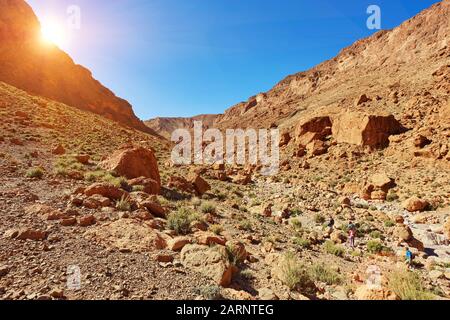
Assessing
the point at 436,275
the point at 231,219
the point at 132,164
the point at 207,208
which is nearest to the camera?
the point at 436,275

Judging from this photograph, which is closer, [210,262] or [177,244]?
[210,262]

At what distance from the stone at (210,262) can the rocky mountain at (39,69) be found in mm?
42191

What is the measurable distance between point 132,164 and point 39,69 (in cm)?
4200

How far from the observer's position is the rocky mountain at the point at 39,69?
41219 millimetres

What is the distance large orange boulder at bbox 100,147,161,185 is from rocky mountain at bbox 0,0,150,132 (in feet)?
108

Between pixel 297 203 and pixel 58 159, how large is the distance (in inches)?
509

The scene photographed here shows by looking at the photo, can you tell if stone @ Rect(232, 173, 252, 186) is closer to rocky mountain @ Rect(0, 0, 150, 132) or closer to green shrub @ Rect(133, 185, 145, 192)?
green shrub @ Rect(133, 185, 145, 192)

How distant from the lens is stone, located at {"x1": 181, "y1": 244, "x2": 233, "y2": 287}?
4.99 metres

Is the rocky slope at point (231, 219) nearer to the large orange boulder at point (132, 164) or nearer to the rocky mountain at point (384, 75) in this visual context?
the large orange boulder at point (132, 164)

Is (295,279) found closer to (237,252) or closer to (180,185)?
(237,252)

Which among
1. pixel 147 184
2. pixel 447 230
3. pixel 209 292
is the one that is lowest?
pixel 447 230

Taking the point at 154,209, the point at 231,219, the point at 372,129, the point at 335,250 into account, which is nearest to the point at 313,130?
the point at 372,129

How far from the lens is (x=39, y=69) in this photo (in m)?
44.7
